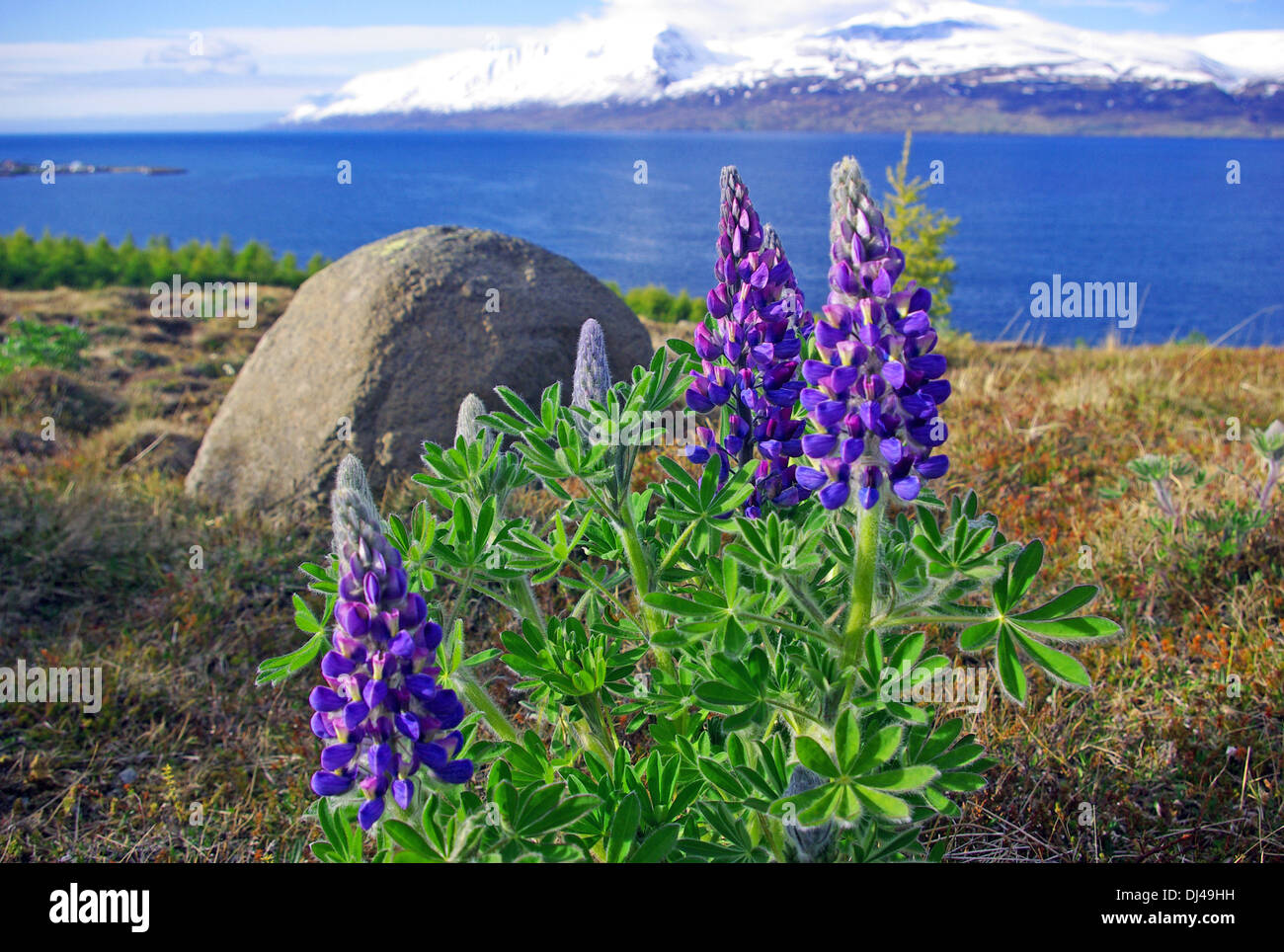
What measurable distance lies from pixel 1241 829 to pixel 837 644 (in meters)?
2.16

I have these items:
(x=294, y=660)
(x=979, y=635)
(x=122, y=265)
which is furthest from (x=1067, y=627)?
(x=122, y=265)

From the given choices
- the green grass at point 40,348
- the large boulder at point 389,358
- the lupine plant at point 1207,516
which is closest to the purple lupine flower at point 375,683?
the lupine plant at point 1207,516

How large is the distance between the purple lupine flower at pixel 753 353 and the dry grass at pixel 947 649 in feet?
5.10

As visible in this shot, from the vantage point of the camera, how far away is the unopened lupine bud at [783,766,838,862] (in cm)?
175

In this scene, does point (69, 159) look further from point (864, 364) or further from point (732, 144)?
point (864, 364)

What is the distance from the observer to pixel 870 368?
1.61 meters

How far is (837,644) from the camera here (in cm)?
174

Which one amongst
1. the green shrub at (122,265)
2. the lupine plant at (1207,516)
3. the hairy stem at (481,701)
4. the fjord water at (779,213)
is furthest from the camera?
the fjord water at (779,213)

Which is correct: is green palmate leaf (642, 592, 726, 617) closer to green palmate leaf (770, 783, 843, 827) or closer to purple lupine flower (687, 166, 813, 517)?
green palmate leaf (770, 783, 843, 827)

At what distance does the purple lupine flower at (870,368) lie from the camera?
1553 mm

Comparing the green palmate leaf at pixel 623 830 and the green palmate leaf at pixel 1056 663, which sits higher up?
the green palmate leaf at pixel 1056 663

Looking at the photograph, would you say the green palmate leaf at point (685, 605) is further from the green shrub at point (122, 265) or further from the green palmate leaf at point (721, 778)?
the green shrub at point (122, 265)

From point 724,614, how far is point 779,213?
220ft

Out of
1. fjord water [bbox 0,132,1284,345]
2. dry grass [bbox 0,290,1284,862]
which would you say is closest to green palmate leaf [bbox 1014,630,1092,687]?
dry grass [bbox 0,290,1284,862]
